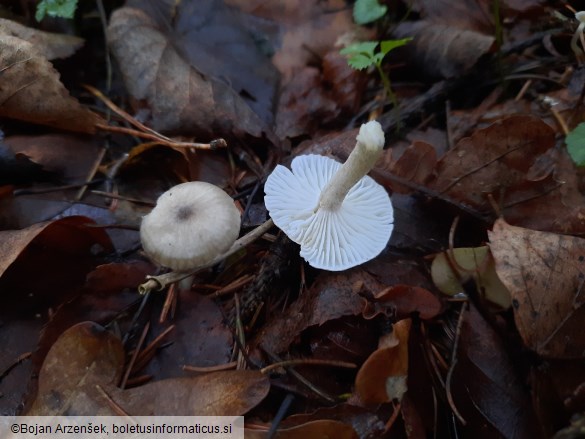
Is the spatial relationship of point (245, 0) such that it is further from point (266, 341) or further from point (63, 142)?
point (266, 341)

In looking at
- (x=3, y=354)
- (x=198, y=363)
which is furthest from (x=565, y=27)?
(x=3, y=354)

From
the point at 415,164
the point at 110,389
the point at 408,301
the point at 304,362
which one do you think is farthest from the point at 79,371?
the point at 415,164

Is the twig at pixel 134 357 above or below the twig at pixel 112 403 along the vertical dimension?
below

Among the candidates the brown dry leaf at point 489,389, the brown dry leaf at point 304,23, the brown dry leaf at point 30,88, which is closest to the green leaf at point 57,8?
the brown dry leaf at point 30,88

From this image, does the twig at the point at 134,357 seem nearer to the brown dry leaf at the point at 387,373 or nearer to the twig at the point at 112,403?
the twig at the point at 112,403

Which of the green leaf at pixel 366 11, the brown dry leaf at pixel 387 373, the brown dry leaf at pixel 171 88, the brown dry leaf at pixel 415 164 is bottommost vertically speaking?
the brown dry leaf at pixel 387 373

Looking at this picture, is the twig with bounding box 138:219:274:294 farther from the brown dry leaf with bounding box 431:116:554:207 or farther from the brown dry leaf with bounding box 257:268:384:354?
the brown dry leaf with bounding box 431:116:554:207

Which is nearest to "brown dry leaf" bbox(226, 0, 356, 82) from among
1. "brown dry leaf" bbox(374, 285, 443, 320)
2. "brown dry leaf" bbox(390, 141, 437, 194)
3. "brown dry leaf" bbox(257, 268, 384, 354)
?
"brown dry leaf" bbox(390, 141, 437, 194)
